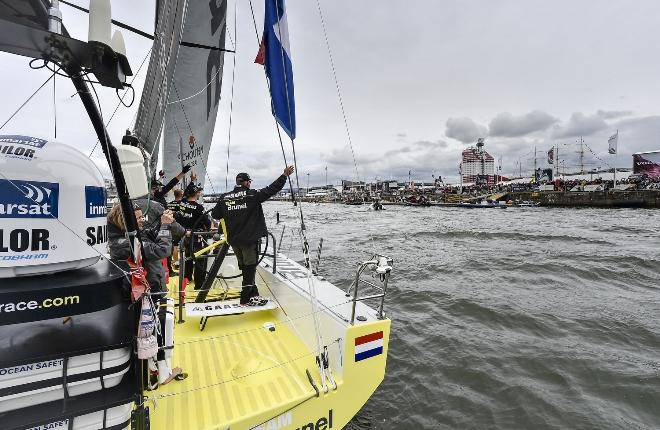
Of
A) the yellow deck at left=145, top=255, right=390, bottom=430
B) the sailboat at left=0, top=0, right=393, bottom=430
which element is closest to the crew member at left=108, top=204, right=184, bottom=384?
Answer: the sailboat at left=0, top=0, right=393, bottom=430

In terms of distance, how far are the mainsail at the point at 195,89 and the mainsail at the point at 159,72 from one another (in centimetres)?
48

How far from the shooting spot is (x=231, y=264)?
20.0ft

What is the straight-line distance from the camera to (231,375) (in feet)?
10.3

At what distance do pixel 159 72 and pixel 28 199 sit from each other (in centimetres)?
535

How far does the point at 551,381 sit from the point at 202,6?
8915mm

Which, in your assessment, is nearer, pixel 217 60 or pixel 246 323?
pixel 246 323

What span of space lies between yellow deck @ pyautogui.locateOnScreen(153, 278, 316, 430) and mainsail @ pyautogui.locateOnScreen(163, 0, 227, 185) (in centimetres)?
452

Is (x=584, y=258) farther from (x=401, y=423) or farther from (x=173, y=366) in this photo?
(x=173, y=366)

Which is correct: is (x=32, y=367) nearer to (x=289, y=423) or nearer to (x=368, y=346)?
(x=289, y=423)

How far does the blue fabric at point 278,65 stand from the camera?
3.39m

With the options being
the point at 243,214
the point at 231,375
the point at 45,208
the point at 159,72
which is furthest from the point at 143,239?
the point at 159,72

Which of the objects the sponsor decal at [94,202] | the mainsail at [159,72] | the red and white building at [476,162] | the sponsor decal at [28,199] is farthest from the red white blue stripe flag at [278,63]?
the red and white building at [476,162]

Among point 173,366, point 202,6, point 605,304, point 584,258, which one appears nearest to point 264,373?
point 173,366

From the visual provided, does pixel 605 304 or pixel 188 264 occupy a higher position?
pixel 188 264
